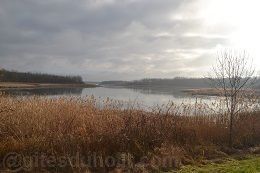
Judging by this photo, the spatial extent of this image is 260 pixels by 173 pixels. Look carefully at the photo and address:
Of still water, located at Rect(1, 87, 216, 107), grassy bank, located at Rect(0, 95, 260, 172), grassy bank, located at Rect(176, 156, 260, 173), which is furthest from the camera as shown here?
still water, located at Rect(1, 87, 216, 107)

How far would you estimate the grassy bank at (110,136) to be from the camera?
8898 mm

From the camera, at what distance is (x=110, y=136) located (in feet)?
32.7

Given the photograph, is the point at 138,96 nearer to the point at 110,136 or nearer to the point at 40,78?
the point at 110,136

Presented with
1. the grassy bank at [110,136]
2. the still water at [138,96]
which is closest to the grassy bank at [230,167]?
the grassy bank at [110,136]

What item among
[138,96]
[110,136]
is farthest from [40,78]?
[110,136]

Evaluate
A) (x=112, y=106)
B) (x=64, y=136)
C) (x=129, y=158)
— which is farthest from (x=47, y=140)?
(x=112, y=106)

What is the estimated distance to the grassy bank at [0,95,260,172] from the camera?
8.90 m

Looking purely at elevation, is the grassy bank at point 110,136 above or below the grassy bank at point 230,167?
above

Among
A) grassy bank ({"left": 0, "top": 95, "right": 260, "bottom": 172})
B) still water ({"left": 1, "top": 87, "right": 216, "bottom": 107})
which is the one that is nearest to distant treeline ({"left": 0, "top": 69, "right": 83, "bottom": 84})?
still water ({"left": 1, "top": 87, "right": 216, "bottom": 107})

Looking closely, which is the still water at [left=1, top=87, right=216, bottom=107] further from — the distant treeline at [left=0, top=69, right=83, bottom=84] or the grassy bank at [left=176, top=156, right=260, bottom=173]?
the distant treeline at [left=0, top=69, right=83, bottom=84]

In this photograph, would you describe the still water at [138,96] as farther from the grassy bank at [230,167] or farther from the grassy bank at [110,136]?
the grassy bank at [230,167]

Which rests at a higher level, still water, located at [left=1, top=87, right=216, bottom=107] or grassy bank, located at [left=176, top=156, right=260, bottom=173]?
still water, located at [left=1, top=87, right=216, bottom=107]

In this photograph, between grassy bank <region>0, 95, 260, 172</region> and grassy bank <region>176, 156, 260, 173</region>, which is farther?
grassy bank <region>0, 95, 260, 172</region>

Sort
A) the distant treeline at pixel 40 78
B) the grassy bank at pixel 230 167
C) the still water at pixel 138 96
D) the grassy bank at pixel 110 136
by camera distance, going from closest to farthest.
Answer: the grassy bank at pixel 230 167 < the grassy bank at pixel 110 136 < the still water at pixel 138 96 < the distant treeline at pixel 40 78
